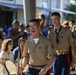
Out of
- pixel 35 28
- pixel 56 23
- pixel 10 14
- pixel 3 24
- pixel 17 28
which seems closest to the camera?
pixel 35 28

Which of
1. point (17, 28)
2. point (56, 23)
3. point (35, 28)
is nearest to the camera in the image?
point (35, 28)

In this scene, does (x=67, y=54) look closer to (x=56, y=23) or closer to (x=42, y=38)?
(x=56, y=23)

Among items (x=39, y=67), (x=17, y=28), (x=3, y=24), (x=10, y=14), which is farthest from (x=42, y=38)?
(x=10, y=14)

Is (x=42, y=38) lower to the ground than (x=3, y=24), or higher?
higher

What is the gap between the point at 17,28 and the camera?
9711 mm

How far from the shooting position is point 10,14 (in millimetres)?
27906

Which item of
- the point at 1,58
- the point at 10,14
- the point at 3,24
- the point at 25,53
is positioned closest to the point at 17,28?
the point at 1,58

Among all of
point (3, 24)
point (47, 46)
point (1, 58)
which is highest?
point (47, 46)

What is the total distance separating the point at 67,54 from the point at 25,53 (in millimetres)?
1257

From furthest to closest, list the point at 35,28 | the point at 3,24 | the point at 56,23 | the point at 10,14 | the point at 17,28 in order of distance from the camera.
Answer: the point at 10,14 < the point at 3,24 < the point at 17,28 < the point at 56,23 < the point at 35,28

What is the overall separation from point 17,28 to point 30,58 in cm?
420

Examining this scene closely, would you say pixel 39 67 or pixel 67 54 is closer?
pixel 39 67

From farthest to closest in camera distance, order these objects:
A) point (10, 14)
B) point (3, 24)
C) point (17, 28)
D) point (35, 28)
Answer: point (10, 14) < point (3, 24) < point (17, 28) < point (35, 28)

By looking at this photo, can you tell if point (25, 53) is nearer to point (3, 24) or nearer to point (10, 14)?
point (3, 24)
